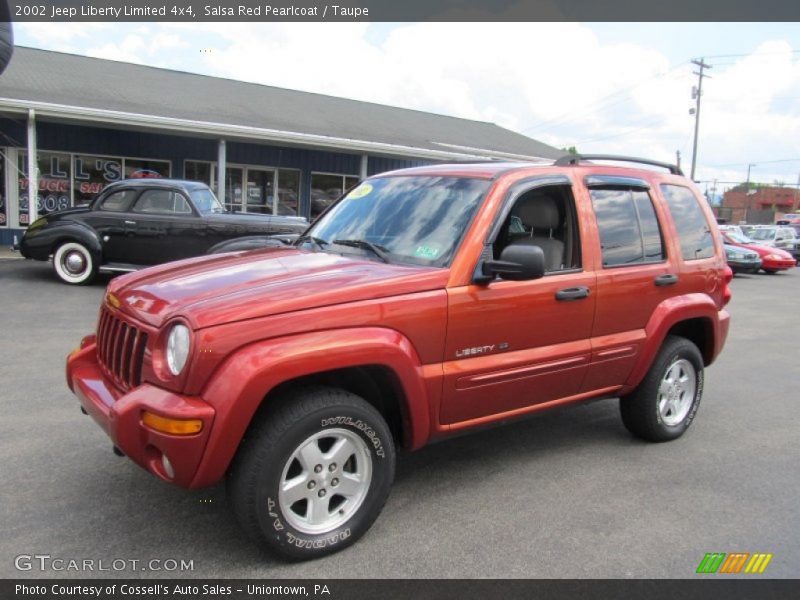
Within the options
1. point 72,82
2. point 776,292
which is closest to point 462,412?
point 776,292

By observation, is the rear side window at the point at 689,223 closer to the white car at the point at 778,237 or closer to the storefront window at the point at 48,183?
the storefront window at the point at 48,183

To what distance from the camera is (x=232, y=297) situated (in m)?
2.91

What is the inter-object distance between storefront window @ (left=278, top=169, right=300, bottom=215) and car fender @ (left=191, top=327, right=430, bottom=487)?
1826 centimetres

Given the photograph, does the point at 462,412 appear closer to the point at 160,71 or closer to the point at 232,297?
the point at 232,297

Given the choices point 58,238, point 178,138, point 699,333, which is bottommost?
point 699,333

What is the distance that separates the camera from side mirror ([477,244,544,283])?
332 centimetres

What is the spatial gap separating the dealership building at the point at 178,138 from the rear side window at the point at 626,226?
13.1 m

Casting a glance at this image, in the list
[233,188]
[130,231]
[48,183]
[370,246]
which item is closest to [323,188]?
[233,188]

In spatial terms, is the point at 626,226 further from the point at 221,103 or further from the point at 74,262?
the point at 221,103

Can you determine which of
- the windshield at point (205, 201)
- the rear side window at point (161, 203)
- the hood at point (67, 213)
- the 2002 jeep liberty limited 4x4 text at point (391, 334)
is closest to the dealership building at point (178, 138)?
the hood at point (67, 213)

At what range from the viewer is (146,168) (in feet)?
59.0

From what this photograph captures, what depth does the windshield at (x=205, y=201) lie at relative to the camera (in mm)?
11344

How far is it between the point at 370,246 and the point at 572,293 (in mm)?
1236
